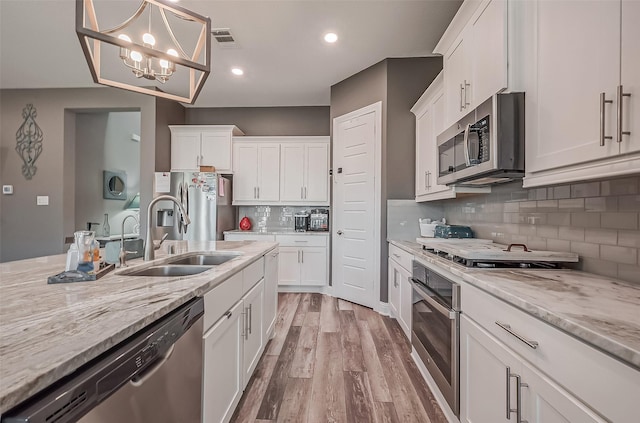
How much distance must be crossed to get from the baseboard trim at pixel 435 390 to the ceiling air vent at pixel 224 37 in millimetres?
3509

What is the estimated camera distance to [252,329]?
194 centimetres

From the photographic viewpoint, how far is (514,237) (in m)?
2.02

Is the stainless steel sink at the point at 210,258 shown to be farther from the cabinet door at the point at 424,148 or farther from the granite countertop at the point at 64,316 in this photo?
the cabinet door at the point at 424,148

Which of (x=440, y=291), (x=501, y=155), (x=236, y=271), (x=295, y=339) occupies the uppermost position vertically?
(x=501, y=155)

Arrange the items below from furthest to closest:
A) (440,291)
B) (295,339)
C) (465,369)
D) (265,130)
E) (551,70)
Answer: (265,130) < (295,339) < (440,291) < (465,369) < (551,70)

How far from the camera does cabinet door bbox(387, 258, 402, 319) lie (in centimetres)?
292

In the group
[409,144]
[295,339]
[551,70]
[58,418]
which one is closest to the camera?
[58,418]

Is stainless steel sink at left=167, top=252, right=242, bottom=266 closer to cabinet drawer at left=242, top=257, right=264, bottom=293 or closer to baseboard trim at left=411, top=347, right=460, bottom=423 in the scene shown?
cabinet drawer at left=242, top=257, right=264, bottom=293

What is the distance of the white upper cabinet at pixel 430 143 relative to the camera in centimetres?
256

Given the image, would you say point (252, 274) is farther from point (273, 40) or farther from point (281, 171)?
point (281, 171)

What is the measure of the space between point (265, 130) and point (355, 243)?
2708 millimetres

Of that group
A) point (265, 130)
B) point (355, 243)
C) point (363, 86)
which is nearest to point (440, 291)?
point (355, 243)

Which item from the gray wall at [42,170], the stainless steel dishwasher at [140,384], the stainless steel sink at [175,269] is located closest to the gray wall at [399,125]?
the stainless steel sink at [175,269]

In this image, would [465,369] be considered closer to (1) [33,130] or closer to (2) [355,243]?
(2) [355,243]
